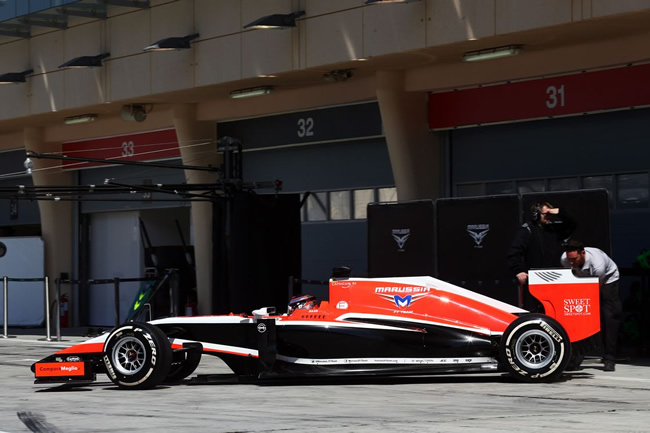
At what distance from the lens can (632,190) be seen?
1950 centimetres

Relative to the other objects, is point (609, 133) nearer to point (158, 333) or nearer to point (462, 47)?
point (462, 47)

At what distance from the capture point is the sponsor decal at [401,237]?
19.3 meters

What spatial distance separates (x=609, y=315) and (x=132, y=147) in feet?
54.2

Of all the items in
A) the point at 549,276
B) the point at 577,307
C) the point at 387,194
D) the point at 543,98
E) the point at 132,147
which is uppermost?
the point at 543,98

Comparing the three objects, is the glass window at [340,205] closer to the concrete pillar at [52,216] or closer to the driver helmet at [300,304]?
the concrete pillar at [52,216]

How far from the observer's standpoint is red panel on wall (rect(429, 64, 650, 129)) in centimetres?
1908

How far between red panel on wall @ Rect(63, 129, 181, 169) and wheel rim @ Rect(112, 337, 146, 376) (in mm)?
14321

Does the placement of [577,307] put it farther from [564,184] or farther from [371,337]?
[564,184]

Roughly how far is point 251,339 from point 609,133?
8917mm

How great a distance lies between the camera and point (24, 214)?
107ft

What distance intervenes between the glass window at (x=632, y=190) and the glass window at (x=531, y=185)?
1.57m

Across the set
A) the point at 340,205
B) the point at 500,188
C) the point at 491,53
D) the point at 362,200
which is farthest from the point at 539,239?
the point at 340,205

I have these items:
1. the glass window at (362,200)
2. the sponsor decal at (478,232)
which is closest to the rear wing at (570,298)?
the sponsor decal at (478,232)

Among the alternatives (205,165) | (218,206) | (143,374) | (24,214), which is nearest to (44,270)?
(24,214)
